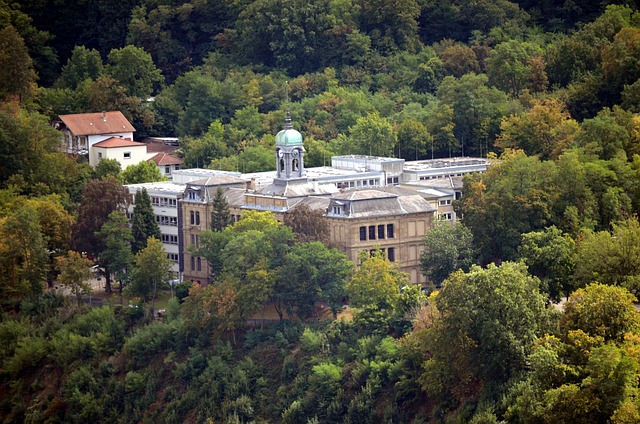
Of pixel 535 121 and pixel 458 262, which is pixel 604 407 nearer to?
pixel 458 262

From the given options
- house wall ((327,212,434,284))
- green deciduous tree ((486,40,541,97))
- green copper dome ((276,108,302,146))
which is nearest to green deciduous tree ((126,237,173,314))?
green copper dome ((276,108,302,146))

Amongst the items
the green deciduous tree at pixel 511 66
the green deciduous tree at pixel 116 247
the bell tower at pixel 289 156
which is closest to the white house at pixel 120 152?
the green deciduous tree at pixel 116 247

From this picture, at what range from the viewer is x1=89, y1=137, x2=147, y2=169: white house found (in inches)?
5133

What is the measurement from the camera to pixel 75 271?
106 m

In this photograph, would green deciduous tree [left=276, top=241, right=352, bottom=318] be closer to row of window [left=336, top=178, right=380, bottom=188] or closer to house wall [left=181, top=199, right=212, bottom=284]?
house wall [left=181, top=199, right=212, bottom=284]

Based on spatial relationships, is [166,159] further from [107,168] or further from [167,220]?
[167,220]

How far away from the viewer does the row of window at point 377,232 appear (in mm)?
101250

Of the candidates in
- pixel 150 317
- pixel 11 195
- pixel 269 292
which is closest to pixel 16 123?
pixel 11 195

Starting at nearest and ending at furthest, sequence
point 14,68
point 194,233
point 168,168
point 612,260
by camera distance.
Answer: point 612,260 < point 194,233 < point 168,168 < point 14,68

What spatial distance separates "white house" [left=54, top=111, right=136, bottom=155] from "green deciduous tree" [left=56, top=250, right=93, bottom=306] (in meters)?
26.5

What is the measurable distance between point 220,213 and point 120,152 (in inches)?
1043

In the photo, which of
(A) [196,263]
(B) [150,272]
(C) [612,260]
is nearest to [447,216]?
(A) [196,263]

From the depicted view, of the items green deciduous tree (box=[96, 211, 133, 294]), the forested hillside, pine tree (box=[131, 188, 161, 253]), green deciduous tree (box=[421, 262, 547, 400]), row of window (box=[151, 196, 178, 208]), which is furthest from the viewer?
row of window (box=[151, 196, 178, 208])

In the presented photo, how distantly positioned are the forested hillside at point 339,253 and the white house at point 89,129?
10.2ft
